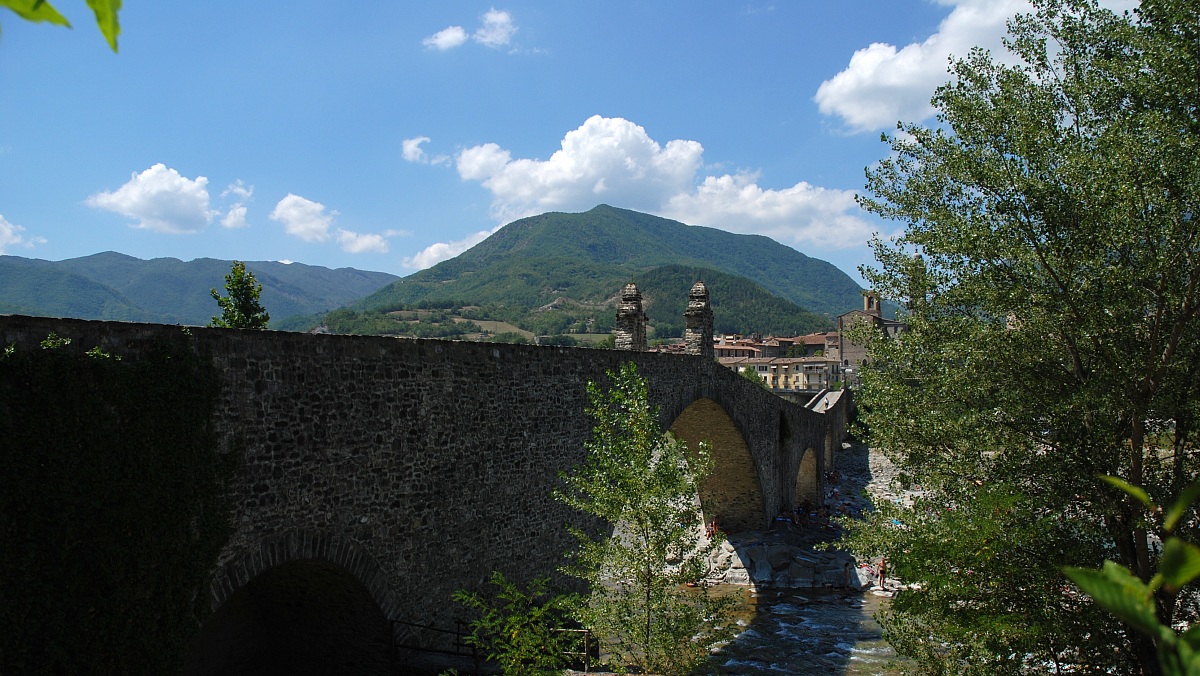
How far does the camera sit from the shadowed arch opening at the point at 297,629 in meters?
10.4

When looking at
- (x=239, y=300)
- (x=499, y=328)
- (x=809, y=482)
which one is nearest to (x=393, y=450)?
(x=239, y=300)

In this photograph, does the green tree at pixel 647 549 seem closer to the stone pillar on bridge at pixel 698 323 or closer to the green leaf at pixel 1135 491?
the green leaf at pixel 1135 491

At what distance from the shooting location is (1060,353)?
9938mm

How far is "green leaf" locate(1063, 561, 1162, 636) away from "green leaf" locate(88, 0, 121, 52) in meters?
1.91

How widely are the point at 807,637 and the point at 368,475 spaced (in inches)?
595

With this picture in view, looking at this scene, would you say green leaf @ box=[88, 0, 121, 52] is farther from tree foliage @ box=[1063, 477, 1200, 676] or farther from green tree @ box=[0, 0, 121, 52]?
tree foliage @ box=[1063, 477, 1200, 676]

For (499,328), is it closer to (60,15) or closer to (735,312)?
(735,312)

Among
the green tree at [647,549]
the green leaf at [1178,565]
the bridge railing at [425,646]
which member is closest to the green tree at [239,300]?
the bridge railing at [425,646]

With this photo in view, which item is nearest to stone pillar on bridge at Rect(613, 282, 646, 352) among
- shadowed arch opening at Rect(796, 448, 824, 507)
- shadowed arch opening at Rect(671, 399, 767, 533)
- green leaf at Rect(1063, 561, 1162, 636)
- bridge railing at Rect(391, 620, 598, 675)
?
shadowed arch opening at Rect(671, 399, 767, 533)

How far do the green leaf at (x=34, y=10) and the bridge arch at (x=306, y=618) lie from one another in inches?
338

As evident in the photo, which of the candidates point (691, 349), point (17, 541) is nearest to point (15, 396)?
point (17, 541)

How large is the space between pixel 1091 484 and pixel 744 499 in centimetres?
2210

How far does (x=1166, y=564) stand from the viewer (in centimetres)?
150

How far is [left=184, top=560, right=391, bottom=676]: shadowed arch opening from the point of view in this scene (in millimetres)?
10422
